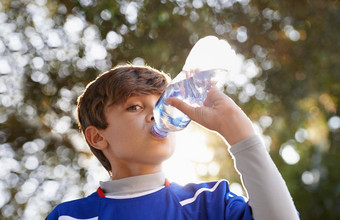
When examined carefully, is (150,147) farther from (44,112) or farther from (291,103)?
(44,112)

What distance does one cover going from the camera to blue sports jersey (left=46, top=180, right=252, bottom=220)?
149 centimetres

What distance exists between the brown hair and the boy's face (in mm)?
25

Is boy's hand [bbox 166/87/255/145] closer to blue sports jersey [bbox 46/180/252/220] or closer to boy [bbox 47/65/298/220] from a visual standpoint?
boy [bbox 47/65/298/220]

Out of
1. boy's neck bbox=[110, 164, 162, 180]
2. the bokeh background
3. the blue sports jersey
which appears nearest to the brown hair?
boy's neck bbox=[110, 164, 162, 180]

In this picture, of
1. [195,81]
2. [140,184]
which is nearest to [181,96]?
[195,81]

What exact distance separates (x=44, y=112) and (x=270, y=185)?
290cm

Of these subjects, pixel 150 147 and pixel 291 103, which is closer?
pixel 150 147

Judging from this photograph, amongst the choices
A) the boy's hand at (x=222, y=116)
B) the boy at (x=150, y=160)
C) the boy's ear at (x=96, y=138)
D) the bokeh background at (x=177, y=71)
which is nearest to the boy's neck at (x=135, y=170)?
the boy at (x=150, y=160)

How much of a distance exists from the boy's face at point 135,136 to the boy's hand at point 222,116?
22 centimetres

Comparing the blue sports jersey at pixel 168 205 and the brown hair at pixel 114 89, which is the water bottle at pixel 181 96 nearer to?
the brown hair at pixel 114 89

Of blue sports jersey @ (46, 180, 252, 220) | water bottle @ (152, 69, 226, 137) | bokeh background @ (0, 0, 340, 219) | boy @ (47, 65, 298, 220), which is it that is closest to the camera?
boy @ (47, 65, 298, 220)

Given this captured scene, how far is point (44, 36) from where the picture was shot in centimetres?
383

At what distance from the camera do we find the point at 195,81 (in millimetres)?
1632

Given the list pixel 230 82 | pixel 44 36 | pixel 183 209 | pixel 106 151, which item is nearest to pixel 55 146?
pixel 44 36
